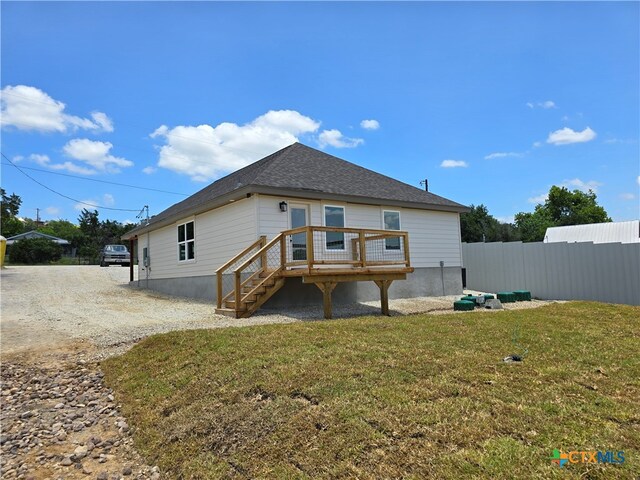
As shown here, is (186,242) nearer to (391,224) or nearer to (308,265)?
(308,265)

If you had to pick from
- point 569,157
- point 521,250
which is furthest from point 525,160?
point 521,250

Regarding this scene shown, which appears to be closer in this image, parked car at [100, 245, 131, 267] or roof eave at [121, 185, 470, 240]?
roof eave at [121, 185, 470, 240]

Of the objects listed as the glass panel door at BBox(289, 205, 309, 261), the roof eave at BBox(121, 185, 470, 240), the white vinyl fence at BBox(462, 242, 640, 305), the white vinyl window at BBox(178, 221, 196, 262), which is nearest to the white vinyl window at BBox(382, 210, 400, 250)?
the roof eave at BBox(121, 185, 470, 240)

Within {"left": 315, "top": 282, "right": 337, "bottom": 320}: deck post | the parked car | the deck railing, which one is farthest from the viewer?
the parked car

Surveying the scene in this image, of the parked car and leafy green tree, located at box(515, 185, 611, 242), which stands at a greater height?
leafy green tree, located at box(515, 185, 611, 242)

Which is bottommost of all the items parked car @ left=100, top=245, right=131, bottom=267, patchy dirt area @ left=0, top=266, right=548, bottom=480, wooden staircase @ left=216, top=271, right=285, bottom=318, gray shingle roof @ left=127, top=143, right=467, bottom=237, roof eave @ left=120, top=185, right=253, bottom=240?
patchy dirt area @ left=0, top=266, right=548, bottom=480

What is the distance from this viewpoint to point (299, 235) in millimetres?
11336

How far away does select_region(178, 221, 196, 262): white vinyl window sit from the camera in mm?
14227

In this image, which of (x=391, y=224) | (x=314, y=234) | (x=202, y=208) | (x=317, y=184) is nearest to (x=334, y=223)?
(x=314, y=234)

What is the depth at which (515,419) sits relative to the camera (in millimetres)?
3100

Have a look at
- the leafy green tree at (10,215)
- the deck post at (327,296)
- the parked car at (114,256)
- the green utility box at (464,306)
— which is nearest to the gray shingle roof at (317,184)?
the deck post at (327,296)

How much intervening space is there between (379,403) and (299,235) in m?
8.03

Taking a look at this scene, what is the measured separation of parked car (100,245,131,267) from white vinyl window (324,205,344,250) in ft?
70.8

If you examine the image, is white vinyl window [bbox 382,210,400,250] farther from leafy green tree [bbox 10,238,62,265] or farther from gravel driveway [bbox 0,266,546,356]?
leafy green tree [bbox 10,238,62,265]
